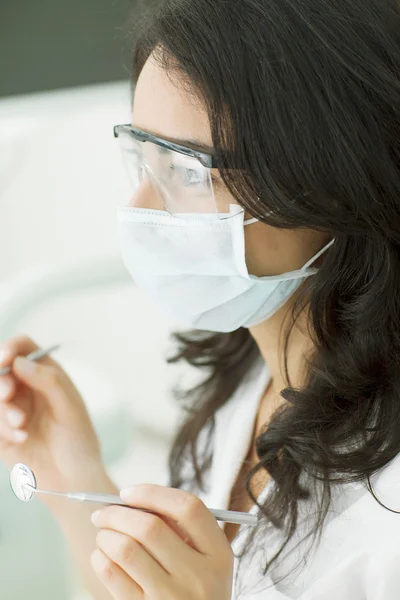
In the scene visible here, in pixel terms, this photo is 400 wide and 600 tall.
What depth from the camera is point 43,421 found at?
3.43 feet

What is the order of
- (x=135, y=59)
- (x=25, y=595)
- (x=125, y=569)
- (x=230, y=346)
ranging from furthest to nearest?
(x=230, y=346) < (x=135, y=59) < (x=25, y=595) < (x=125, y=569)

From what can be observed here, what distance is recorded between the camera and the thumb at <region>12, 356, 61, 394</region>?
101 cm

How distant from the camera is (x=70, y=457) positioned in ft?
3.37

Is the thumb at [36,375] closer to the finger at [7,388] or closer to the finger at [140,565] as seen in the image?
the finger at [7,388]

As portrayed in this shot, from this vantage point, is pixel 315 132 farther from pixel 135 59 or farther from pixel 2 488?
pixel 2 488

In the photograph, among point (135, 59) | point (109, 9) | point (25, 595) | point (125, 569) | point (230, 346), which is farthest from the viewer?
point (109, 9)

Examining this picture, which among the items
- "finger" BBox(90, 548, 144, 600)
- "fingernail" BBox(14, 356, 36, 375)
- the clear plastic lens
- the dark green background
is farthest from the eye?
the dark green background

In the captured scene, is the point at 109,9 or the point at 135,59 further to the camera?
the point at 109,9

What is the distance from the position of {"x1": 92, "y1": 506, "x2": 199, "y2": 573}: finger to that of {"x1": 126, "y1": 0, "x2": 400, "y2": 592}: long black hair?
0.25 metres

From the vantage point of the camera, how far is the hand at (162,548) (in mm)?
707

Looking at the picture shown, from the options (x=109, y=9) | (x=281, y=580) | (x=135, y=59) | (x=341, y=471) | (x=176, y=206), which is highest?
(x=109, y=9)

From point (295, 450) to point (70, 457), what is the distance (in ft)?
1.01

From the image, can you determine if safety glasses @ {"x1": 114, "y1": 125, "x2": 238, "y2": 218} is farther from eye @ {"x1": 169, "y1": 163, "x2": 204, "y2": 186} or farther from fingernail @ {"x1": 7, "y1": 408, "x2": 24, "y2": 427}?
fingernail @ {"x1": 7, "y1": 408, "x2": 24, "y2": 427}

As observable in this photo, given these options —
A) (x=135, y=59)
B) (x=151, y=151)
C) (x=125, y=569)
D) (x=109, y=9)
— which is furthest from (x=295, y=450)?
(x=109, y=9)
